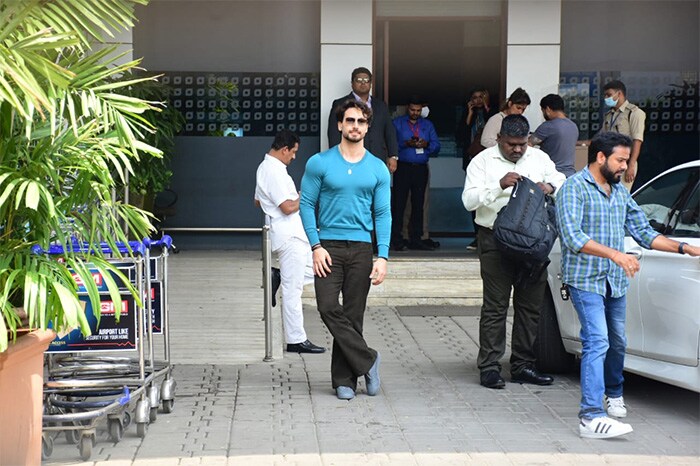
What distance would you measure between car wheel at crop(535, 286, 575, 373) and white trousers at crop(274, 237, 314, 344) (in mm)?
2107

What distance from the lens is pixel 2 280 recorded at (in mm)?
5594

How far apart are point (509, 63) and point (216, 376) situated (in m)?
6.74

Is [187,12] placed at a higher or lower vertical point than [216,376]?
higher

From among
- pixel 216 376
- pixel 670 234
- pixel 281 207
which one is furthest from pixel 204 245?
pixel 670 234

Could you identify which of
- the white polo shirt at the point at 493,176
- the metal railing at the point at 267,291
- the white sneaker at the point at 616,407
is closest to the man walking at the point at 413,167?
the metal railing at the point at 267,291

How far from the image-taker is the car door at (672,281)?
7.04m

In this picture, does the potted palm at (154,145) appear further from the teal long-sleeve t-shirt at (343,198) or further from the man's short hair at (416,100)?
the teal long-sleeve t-shirt at (343,198)

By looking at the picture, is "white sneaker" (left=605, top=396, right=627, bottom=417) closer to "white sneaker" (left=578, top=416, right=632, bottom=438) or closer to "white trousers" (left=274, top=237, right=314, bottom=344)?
"white sneaker" (left=578, top=416, right=632, bottom=438)

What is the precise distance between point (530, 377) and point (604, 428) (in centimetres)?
169

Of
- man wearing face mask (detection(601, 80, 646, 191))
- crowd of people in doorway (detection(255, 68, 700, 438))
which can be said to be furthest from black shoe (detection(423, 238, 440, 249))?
crowd of people in doorway (detection(255, 68, 700, 438))

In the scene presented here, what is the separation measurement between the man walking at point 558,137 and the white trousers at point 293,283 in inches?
128

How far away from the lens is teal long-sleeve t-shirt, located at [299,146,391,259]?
784 cm

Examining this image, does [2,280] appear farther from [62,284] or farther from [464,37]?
[464,37]

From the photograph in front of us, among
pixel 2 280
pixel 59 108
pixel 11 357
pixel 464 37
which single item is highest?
pixel 464 37
